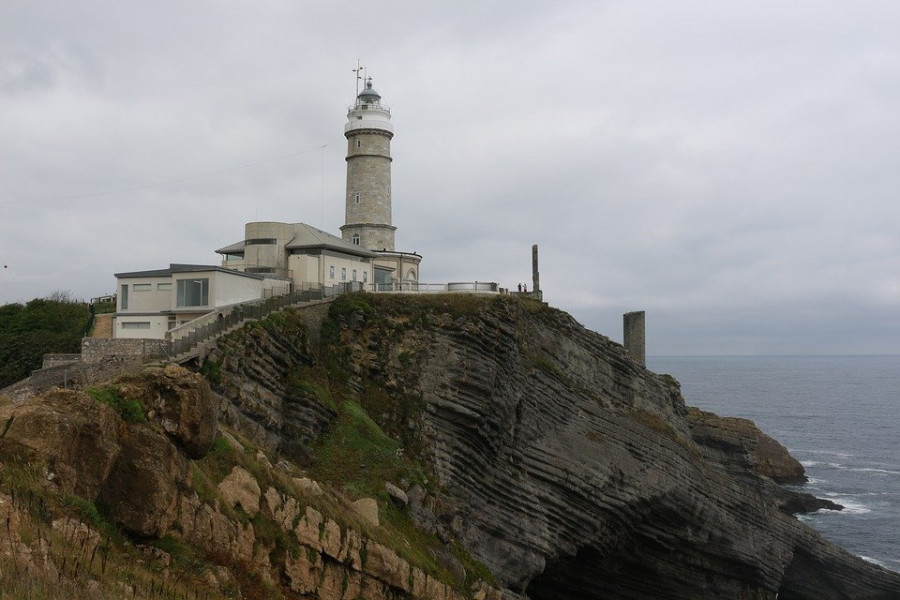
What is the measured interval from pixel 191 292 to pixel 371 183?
21.2 meters

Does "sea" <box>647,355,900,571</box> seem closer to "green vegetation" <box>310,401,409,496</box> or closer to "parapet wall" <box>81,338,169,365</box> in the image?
"green vegetation" <box>310,401,409,496</box>

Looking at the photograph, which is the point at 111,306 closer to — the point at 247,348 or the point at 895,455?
the point at 247,348

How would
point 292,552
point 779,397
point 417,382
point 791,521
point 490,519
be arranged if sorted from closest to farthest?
point 292,552 < point 490,519 < point 417,382 < point 791,521 < point 779,397

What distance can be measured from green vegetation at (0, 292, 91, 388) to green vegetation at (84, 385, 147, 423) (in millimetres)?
Result: 24204

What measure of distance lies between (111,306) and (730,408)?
117970 mm

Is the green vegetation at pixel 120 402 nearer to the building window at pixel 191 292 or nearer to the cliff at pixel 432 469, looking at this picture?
the cliff at pixel 432 469

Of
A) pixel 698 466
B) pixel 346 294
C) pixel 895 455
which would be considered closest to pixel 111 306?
pixel 346 294

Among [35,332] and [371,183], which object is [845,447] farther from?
[35,332]

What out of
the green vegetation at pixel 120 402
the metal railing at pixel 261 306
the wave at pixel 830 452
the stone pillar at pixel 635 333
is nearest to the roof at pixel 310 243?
the metal railing at pixel 261 306

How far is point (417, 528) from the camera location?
82.5ft

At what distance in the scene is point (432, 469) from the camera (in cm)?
2981

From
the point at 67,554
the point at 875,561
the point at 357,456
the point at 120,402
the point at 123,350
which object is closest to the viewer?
the point at 67,554

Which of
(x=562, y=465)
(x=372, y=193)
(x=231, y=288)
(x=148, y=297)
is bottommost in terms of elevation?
(x=562, y=465)

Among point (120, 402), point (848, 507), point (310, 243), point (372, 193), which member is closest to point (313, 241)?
point (310, 243)
